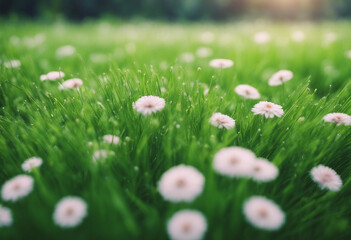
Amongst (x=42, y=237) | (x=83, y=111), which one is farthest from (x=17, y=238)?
(x=83, y=111)

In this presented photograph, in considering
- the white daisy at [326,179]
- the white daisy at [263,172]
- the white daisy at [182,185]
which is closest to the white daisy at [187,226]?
the white daisy at [182,185]

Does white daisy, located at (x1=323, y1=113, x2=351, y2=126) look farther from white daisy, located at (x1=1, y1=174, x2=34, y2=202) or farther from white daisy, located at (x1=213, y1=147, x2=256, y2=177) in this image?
white daisy, located at (x1=1, y1=174, x2=34, y2=202)

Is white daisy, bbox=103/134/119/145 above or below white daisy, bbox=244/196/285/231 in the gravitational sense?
below

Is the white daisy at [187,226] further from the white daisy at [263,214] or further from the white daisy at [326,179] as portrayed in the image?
the white daisy at [326,179]

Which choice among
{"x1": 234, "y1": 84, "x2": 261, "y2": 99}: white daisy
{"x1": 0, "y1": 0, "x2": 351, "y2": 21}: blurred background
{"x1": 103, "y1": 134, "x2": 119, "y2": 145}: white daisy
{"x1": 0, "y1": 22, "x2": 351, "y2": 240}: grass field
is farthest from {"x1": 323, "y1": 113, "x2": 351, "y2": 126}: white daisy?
{"x1": 0, "y1": 0, "x2": 351, "y2": 21}: blurred background

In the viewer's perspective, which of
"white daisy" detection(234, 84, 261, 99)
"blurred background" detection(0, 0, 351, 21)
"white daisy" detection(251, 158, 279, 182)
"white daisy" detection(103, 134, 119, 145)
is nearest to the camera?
"white daisy" detection(251, 158, 279, 182)

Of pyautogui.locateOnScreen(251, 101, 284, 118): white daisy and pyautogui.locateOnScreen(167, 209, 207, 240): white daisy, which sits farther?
pyautogui.locateOnScreen(251, 101, 284, 118): white daisy

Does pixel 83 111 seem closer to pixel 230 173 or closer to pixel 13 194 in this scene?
pixel 13 194

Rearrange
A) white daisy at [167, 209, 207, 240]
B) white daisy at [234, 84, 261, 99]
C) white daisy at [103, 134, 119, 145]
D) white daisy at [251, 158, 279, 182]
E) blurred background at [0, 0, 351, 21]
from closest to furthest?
white daisy at [167, 209, 207, 240], white daisy at [251, 158, 279, 182], white daisy at [103, 134, 119, 145], white daisy at [234, 84, 261, 99], blurred background at [0, 0, 351, 21]
